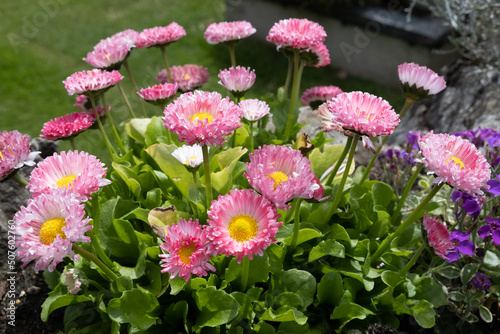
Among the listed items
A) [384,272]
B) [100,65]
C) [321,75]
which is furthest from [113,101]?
[384,272]

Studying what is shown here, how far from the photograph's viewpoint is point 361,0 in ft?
16.4

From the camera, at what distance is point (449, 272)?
1.89m

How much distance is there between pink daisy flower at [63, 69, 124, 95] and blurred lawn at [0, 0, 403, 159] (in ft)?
5.44

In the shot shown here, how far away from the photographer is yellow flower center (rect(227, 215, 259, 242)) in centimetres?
130

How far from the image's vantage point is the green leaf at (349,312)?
5.16 ft

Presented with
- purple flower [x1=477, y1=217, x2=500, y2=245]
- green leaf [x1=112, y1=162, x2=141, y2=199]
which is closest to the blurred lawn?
green leaf [x1=112, y1=162, x2=141, y2=199]

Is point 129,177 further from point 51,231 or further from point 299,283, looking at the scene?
point 299,283

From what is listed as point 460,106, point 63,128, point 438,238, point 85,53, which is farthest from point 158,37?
point 85,53

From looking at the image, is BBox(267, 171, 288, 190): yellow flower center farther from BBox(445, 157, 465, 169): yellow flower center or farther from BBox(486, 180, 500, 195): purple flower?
BBox(486, 180, 500, 195): purple flower

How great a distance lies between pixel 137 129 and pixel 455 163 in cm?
132

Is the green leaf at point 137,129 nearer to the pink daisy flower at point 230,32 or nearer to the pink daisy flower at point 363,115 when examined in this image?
the pink daisy flower at point 230,32

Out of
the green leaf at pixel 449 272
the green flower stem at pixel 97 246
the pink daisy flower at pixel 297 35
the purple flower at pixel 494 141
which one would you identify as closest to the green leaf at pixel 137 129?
the green flower stem at pixel 97 246

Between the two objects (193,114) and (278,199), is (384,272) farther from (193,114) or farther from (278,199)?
(193,114)

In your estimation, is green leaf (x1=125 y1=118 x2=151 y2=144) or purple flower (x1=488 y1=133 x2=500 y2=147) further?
green leaf (x1=125 y1=118 x2=151 y2=144)
